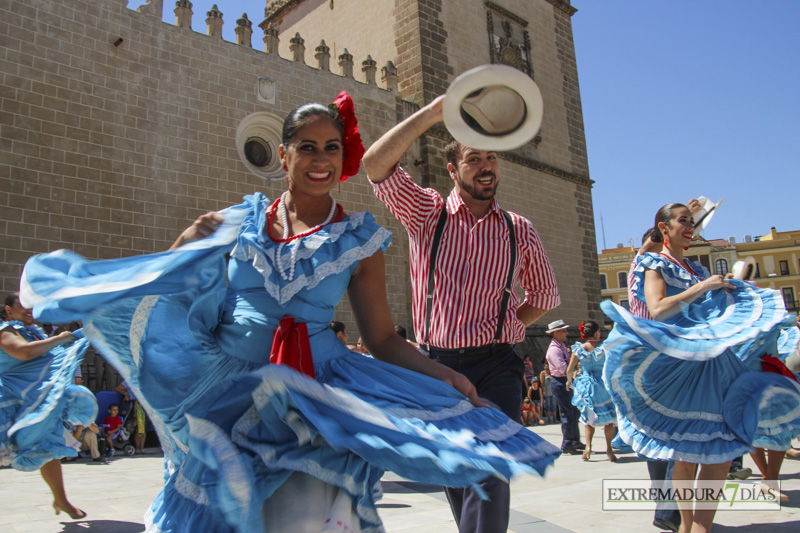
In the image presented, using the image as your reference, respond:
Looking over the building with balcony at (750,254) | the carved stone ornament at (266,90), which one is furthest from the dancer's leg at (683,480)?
the building with balcony at (750,254)

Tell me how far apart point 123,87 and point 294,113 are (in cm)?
1162

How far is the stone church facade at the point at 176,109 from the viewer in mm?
11164

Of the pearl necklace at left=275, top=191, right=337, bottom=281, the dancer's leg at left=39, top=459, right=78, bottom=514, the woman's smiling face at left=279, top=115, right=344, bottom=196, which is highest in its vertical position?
the woman's smiling face at left=279, top=115, right=344, bottom=196

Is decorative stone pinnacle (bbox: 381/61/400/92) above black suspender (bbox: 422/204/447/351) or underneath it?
above

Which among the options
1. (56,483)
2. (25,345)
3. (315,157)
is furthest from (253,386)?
(25,345)

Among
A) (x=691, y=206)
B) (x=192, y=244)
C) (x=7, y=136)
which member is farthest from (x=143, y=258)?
(x=7, y=136)

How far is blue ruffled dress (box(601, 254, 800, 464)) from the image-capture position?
3467 millimetres

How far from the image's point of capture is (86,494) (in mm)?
5617

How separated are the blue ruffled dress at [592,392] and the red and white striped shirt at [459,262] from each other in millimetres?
5059

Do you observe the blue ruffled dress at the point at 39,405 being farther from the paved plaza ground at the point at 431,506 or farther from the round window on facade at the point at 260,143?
the round window on facade at the point at 260,143

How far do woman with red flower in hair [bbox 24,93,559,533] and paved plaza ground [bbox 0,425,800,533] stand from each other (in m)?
1.17

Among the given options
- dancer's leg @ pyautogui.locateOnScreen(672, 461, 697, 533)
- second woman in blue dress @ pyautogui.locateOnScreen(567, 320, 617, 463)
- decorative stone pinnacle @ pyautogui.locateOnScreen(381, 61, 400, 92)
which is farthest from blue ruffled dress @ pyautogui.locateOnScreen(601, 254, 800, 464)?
decorative stone pinnacle @ pyautogui.locateOnScreen(381, 61, 400, 92)

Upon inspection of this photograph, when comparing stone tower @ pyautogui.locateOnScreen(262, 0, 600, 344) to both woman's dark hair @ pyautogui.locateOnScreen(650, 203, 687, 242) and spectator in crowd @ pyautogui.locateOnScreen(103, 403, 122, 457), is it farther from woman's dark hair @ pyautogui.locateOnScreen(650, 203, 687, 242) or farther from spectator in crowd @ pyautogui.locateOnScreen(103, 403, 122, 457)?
woman's dark hair @ pyautogui.locateOnScreen(650, 203, 687, 242)

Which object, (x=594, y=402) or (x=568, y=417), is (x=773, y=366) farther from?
(x=568, y=417)
